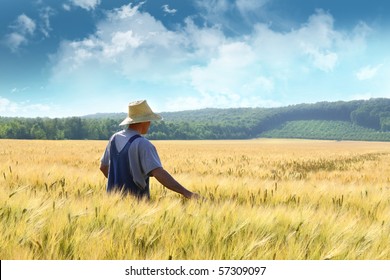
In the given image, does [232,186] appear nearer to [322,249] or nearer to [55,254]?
[322,249]

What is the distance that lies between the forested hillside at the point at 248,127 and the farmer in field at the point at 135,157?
105m

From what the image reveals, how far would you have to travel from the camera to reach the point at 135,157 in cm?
412

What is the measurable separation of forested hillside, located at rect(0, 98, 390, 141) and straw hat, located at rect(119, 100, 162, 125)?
346 feet

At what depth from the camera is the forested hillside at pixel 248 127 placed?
108 m

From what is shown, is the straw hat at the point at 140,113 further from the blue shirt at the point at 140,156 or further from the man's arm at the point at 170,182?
the man's arm at the point at 170,182

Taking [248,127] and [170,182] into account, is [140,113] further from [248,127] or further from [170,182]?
[248,127]

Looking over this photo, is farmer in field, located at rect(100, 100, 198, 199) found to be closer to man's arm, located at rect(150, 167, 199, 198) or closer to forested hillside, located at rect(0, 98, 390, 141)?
man's arm, located at rect(150, 167, 199, 198)

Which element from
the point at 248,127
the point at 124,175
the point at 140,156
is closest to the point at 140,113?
the point at 140,156

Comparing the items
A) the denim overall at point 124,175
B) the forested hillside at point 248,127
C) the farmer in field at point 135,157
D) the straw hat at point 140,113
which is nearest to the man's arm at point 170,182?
Result: the farmer in field at point 135,157

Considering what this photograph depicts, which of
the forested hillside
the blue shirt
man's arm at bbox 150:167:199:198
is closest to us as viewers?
man's arm at bbox 150:167:199:198

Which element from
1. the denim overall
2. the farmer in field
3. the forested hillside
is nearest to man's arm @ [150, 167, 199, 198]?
the farmer in field

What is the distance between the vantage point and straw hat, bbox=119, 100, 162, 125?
13.8 ft

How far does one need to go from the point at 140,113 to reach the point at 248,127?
15872 cm

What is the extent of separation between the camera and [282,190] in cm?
529
